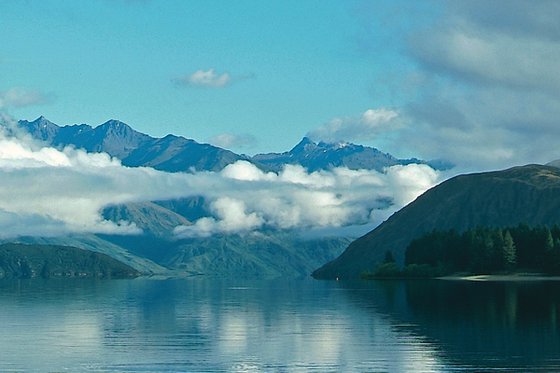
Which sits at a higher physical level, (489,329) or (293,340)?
(489,329)

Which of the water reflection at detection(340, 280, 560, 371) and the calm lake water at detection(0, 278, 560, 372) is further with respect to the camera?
the water reflection at detection(340, 280, 560, 371)

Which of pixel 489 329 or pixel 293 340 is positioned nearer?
pixel 293 340

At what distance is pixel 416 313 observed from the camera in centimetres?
16962

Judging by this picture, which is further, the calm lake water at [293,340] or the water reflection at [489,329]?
the water reflection at [489,329]

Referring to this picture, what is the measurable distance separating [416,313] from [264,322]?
97.5 ft

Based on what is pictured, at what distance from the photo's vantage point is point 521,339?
117 metres

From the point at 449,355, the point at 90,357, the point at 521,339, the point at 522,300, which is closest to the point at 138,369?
the point at 90,357

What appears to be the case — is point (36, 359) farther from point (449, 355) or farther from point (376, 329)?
point (376, 329)

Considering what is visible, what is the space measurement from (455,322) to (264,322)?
99.8ft

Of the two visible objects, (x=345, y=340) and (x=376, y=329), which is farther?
(x=376, y=329)

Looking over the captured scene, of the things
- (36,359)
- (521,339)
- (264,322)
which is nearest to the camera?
(36,359)

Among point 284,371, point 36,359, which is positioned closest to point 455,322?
point 284,371

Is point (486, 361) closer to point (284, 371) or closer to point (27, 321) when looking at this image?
point (284, 371)

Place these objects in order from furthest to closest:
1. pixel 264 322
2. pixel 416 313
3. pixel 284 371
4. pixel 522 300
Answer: pixel 522 300 → pixel 416 313 → pixel 264 322 → pixel 284 371
